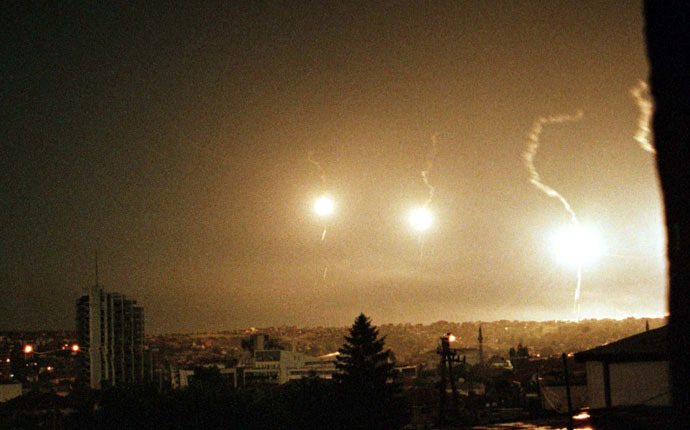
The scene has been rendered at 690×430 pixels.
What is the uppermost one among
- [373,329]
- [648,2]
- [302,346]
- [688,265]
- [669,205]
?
[648,2]

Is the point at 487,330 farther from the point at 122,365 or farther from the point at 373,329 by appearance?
the point at 373,329

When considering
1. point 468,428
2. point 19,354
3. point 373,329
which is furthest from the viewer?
point 19,354

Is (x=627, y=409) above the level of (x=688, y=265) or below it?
below

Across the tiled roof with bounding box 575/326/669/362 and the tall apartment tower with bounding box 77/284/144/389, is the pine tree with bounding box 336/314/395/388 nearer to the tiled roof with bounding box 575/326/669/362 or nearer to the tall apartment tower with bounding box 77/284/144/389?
the tiled roof with bounding box 575/326/669/362

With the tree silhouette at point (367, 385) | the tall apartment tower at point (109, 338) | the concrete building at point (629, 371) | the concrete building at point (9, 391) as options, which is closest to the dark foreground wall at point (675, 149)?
the concrete building at point (629, 371)

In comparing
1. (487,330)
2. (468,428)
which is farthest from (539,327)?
(468,428)
